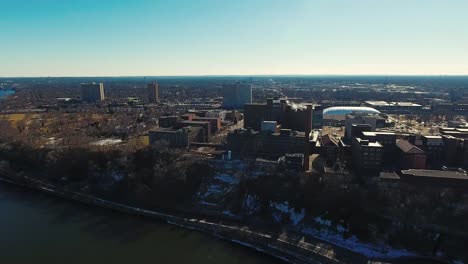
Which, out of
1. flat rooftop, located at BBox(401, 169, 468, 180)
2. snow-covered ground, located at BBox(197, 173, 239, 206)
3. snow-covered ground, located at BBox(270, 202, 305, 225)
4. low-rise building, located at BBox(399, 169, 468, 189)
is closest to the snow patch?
snow-covered ground, located at BBox(270, 202, 305, 225)

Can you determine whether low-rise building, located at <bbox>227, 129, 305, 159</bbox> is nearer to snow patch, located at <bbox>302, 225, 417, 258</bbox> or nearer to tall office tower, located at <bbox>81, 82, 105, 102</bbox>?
snow patch, located at <bbox>302, 225, 417, 258</bbox>

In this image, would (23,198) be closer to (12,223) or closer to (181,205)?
(12,223)

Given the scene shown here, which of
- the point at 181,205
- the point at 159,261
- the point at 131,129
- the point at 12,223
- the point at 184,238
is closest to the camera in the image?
the point at 159,261

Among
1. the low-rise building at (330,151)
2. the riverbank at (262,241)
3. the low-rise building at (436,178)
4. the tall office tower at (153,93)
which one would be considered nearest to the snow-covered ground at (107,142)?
the riverbank at (262,241)

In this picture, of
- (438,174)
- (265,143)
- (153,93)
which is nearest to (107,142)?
(265,143)

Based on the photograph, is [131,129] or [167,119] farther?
[131,129]

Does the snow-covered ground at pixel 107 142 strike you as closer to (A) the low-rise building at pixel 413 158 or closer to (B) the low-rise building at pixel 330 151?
(B) the low-rise building at pixel 330 151

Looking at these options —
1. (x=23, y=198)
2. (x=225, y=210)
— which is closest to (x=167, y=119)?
(x=23, y=198)
